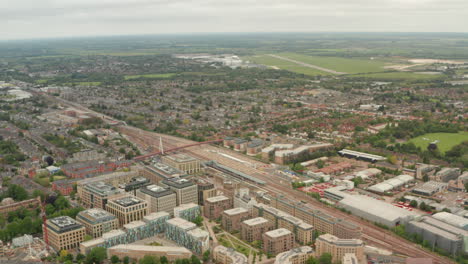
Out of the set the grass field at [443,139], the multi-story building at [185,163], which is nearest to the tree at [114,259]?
the multi-story building at [185,163]

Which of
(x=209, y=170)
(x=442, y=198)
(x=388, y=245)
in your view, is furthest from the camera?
(x=209, y=170)

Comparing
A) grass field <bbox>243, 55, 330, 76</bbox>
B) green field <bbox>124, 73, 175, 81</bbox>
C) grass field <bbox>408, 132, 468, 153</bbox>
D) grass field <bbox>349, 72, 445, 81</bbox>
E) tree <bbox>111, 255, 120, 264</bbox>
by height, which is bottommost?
tree <bbox>111, 255, 120, 264</bbox>

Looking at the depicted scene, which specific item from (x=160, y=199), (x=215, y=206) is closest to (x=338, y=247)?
(x=215, y=206)

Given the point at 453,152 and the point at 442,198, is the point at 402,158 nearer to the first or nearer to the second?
the point at 453,152

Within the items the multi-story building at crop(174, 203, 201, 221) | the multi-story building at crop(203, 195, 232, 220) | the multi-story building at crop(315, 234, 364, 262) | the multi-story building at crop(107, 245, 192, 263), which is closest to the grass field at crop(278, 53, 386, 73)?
the multi-story building at crop(203, 195, 232, 220)

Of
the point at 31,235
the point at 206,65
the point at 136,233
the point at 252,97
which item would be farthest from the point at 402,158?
the point at 206,65

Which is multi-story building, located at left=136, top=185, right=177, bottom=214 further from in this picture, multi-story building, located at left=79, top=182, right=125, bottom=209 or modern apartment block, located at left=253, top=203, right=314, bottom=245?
modern apartment block, located at left=253, top=203, right=314, bottom=245
